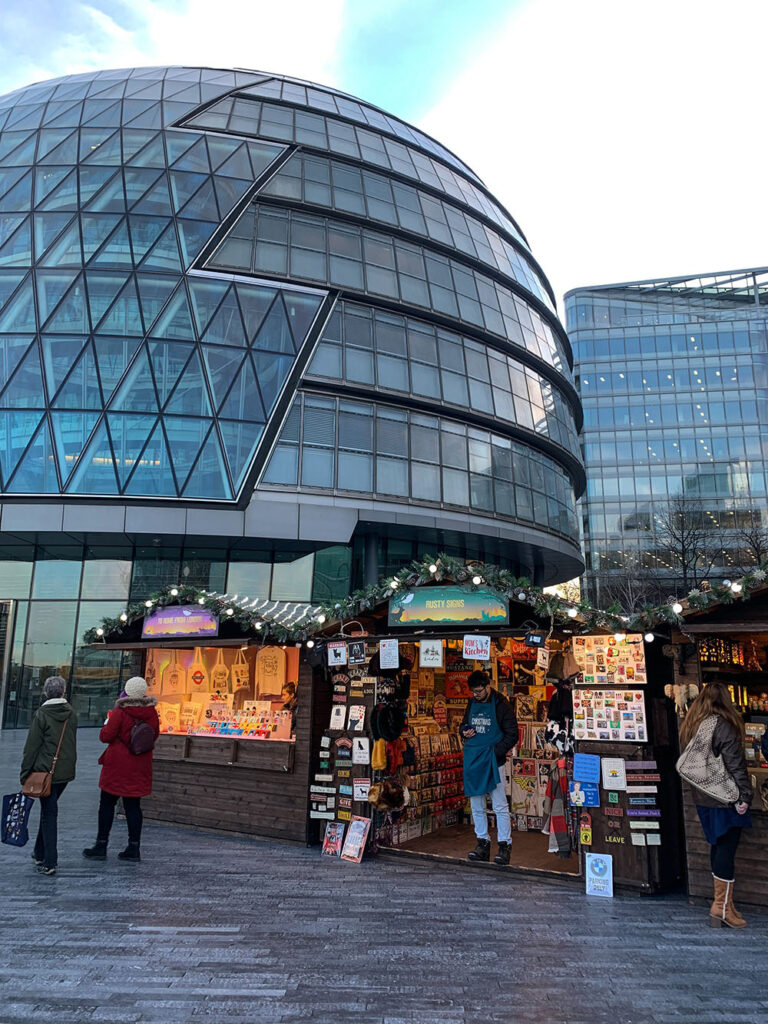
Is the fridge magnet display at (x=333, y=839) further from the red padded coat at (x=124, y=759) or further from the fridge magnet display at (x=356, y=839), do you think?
the red padded coat at (x=124, y=759)

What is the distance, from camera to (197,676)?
40.3 feet

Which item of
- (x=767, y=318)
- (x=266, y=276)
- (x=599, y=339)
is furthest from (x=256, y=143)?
(x=767, y=318)

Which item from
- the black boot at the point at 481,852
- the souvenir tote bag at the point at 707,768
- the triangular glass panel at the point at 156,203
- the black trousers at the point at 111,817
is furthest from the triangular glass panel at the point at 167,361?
the souvenir tote bag at the point at 707,768

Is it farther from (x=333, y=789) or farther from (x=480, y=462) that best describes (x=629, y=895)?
(x=480, y=462)

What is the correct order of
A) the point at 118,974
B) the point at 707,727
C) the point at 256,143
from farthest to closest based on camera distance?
1. the point at 256,143
2. the point at 707,727
3. the point at 118,974

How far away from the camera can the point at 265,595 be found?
24.5m

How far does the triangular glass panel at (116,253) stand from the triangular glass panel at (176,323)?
7.79 ft

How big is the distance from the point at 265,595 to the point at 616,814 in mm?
17911

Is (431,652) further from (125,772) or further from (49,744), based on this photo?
(49,744)

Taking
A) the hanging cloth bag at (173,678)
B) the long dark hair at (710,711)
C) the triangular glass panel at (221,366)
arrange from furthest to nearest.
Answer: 1. the triangular glass panel at (221,366)
2. the hanging cloth bag at (173,678)
3. the long dark hair at (710,711)

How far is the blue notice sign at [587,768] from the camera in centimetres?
807

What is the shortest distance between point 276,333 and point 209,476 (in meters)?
5.55

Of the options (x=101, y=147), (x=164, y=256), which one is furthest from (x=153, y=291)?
(x=101, y=147)

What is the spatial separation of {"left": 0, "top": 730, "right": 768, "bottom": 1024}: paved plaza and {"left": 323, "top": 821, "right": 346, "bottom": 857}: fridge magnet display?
765mm
